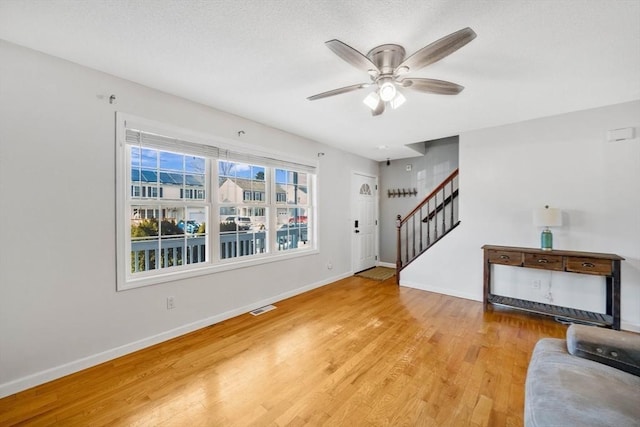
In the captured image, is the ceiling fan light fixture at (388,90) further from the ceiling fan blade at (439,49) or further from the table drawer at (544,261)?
the table drawer at (544,261)

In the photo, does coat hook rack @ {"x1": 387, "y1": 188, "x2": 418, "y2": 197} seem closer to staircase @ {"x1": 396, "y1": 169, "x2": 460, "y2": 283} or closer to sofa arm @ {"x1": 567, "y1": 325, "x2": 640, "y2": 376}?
staircase @ {"x1": 396, "y1": 169, "x2": 460, "y2": 283}

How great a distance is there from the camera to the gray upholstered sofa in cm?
98

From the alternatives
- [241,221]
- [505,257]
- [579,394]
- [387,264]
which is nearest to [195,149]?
[241,221]

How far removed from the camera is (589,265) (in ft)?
9.19

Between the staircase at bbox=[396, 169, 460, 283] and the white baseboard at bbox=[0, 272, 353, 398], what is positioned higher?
the staircase at bbox=[396, 169, 460, 283]

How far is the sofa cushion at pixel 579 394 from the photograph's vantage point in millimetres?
965

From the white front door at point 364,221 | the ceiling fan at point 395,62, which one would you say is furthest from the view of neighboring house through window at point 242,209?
the white front door at point 364,221

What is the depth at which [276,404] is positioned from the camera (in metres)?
1.76

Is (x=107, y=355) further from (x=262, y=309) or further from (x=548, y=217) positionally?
(x=548, y=217)

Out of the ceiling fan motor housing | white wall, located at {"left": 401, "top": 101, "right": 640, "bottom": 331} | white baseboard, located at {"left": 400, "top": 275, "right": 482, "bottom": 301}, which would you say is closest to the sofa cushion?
the ceiling fan motor housing

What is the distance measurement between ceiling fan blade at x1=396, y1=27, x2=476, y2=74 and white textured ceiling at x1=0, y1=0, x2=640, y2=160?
17cm

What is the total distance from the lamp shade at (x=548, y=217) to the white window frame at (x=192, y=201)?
3.01 meters

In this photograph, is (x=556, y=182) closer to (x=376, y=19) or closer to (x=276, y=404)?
(x=376, y=19)

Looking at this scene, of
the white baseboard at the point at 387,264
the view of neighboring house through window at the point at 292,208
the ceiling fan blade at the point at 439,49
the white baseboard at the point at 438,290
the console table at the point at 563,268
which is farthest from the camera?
the white baseboard at the point at 387,264
